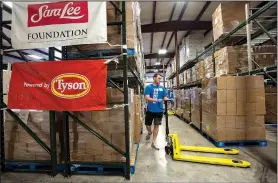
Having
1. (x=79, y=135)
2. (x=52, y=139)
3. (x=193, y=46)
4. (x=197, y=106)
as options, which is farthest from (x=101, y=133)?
(x=193, y=46)

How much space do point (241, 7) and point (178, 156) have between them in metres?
4.89

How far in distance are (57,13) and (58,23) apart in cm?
17

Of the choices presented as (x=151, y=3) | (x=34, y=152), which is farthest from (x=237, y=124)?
(x=151, y=3)

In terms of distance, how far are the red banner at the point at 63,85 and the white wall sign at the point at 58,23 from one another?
14.0 inches

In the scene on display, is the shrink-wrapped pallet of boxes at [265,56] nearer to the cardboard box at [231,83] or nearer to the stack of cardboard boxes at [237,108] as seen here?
the stack of cardboard boxes at [237,108]

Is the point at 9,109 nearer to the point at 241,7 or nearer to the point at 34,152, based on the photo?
the point at 34,152

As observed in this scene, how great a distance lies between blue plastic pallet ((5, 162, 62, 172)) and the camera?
3316 millimetres

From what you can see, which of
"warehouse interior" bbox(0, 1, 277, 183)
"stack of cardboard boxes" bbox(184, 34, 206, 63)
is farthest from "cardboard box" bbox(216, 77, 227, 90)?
"stack of cardboard boxes" bbox(184, 34, 206, 63)

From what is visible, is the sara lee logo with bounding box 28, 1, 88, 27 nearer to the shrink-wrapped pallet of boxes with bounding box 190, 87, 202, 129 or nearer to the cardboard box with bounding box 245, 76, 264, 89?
the cardboard box with bounding box 245, 76, 264, 89

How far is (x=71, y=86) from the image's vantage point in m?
2.97

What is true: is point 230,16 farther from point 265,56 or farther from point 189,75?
point 189,75

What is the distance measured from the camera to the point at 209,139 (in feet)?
17.5

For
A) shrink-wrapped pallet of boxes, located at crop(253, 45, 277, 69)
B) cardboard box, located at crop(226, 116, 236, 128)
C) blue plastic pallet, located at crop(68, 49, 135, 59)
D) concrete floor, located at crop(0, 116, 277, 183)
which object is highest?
shrink-wrapped pallet of boxes, located at crop(253, 45, 277, 69)

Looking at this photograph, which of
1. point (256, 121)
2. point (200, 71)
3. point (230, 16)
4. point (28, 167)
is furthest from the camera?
point (200, 71)
